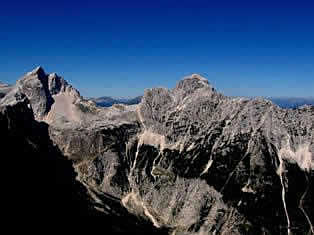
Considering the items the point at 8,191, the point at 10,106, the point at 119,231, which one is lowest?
the point at 119,231

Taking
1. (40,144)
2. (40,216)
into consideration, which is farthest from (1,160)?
(40,144)

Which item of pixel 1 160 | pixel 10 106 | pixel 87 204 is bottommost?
pixel 87 204

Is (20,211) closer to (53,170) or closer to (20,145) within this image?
(20,145)

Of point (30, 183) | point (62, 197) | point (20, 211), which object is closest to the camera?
point (20, 211)

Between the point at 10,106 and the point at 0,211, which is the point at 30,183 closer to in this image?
the point at 0,211

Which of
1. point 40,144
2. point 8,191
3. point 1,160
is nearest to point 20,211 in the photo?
point 8,191

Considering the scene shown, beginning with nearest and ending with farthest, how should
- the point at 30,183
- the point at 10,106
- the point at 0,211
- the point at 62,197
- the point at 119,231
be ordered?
the point at 0,211, the point at 30,183, the point at 62,197, the point at 119,231, the point at 10,106

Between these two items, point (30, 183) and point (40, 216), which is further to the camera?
point (30, 183)

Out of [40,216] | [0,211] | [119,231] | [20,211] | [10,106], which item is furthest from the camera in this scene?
[10,106]

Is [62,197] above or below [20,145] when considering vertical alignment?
below
